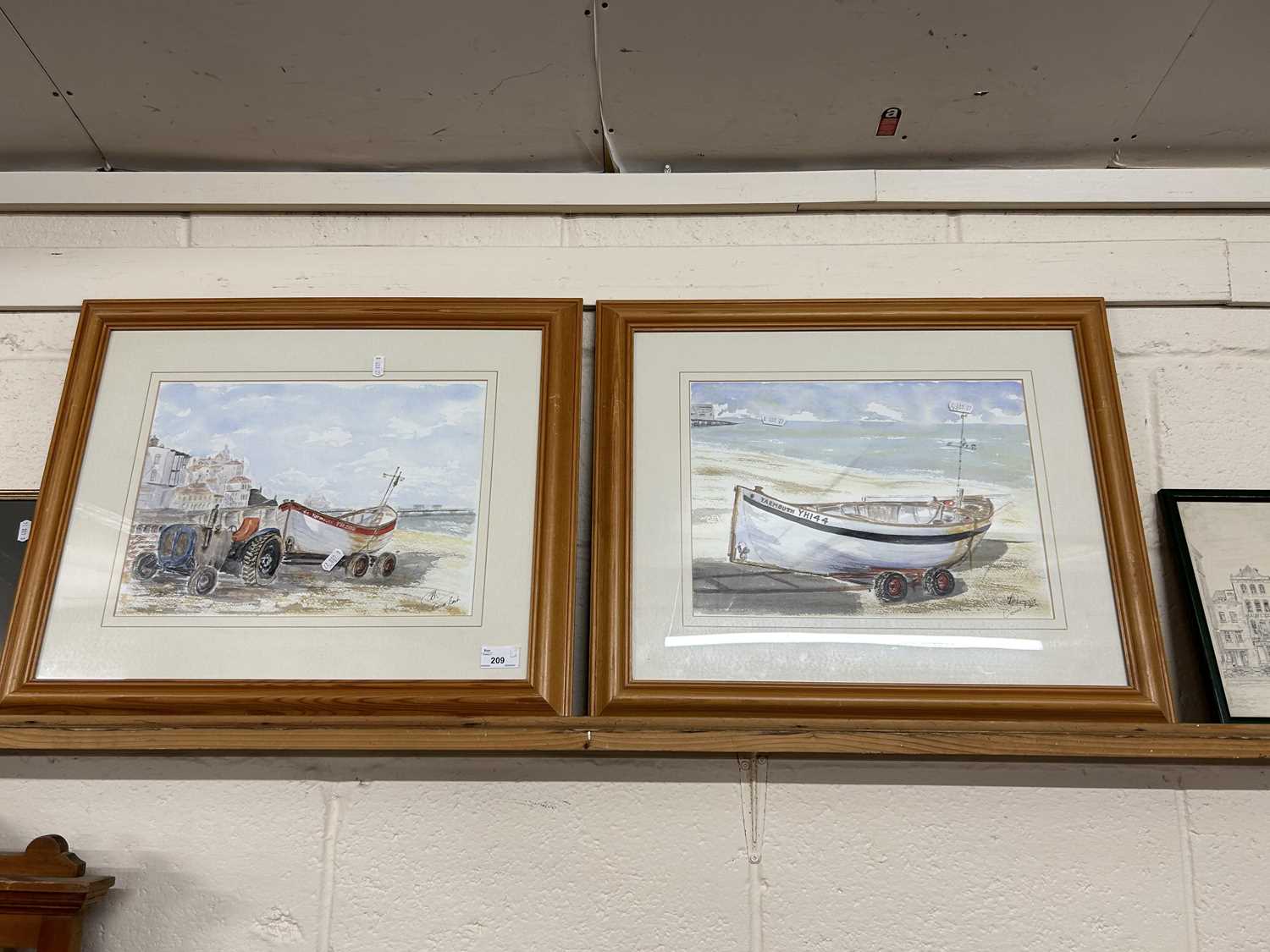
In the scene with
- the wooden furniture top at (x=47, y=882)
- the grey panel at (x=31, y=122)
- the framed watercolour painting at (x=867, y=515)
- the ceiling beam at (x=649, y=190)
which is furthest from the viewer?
the ceiling beam at (x=649, y=190)

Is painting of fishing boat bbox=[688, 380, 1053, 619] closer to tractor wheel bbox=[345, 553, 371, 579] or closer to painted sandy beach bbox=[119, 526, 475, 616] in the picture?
painted sandy beach bbox=[119, 526, 475, 616]

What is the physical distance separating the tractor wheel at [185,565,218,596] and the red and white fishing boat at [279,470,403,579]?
0.09 metres

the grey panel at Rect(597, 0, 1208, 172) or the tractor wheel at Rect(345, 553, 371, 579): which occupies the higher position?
the grey panel at Rect(597, 0, 1208, 172)

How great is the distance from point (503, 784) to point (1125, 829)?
0.73m

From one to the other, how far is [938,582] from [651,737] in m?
0.40

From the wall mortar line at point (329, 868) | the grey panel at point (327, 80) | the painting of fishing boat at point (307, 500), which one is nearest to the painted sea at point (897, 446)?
the painting of fishing boat at point (307, 500)

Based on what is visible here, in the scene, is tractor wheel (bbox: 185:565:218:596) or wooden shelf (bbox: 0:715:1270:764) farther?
tractor wheel (bbox: 185:565:218:596)

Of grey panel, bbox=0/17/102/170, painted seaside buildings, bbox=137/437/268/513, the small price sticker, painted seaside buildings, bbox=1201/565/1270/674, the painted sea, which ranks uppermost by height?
grey panel, bbox=0/17/102/170

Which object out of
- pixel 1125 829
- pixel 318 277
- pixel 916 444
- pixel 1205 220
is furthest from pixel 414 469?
pixel 1205 220

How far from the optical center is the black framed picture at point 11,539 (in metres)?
1.14

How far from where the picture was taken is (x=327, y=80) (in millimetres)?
1204

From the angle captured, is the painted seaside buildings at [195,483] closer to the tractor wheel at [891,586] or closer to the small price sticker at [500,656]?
the small price sticker at [500,656]

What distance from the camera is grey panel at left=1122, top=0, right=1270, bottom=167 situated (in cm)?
112
